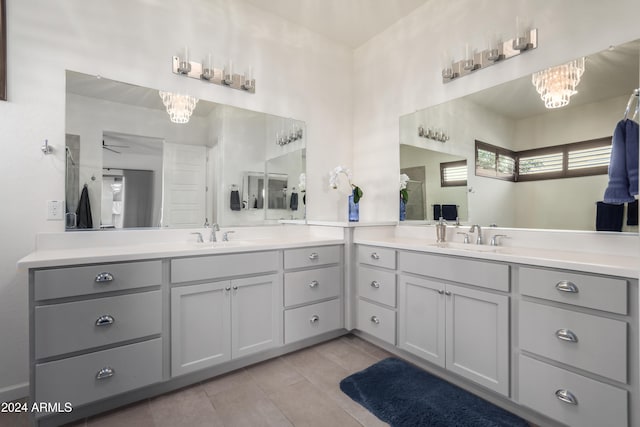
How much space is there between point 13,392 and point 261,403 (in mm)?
1429

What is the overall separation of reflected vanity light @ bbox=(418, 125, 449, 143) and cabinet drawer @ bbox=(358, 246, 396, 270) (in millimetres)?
1059

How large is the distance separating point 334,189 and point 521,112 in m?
1.69

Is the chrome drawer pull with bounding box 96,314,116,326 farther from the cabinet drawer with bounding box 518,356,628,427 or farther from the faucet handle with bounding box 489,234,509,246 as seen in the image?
the faucet handle with bounding box 489,234,509,246

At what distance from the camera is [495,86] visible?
2186 mm

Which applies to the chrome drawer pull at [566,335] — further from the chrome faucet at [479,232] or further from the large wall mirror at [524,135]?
the chrome faucet at [479,232]

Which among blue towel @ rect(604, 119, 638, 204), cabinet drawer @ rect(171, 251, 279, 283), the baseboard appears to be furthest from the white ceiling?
the baseboard

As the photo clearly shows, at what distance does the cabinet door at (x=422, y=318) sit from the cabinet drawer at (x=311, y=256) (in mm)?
574

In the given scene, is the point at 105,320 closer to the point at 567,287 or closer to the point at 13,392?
the point at 13,392

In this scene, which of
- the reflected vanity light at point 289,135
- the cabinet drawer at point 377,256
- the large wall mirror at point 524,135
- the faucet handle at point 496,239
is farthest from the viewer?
the reflected vanity light at point 289,135

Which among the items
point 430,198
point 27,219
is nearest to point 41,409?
point 27,219

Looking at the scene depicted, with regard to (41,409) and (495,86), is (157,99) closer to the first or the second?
(41,409)

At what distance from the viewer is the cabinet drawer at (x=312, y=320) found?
2.24 meters

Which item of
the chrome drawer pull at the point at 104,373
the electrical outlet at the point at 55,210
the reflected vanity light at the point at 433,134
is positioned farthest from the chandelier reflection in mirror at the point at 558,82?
the electrical outlet at the point at 55,210

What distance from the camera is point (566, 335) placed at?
54.4 inches
